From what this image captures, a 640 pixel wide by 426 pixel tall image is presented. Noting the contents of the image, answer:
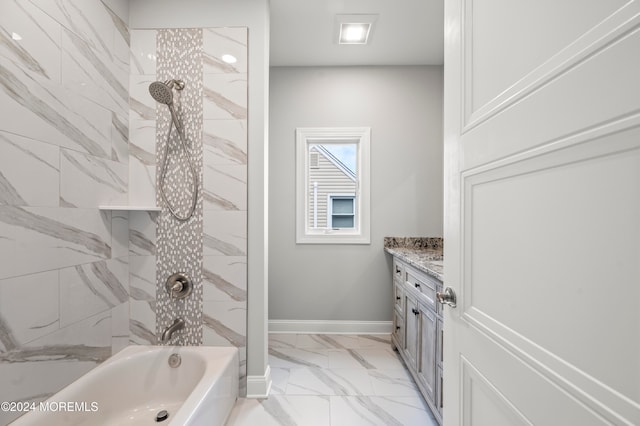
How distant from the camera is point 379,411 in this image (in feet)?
6.24

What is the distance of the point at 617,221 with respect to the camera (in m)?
0.47

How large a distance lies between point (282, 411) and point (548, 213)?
6.19ft

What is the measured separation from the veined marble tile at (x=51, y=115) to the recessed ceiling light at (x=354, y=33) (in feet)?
5.90

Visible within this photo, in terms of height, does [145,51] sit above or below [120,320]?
above

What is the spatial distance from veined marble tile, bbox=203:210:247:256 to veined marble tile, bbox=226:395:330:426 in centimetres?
94

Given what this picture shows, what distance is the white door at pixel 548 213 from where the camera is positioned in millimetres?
457

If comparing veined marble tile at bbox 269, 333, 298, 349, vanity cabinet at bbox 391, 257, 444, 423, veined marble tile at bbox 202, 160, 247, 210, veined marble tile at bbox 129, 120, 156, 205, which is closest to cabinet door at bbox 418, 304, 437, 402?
vanity cabinet at bbox 391, 257, 444, 423

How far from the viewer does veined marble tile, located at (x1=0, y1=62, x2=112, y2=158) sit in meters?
1.25

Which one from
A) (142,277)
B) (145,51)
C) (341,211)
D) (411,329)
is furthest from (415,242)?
(145,51)

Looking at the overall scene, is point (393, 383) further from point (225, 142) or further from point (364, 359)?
point (225, 142)

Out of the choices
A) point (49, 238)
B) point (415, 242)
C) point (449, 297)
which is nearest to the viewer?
point (449, 297)

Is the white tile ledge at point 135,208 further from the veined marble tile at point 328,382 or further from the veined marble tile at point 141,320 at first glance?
the veined marble tile at point 328,382

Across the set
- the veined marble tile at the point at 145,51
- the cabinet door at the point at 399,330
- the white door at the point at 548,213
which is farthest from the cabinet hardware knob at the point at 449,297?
the veined marble tile at the point at 145,51

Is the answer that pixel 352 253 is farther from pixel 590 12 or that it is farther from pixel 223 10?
pixel 590 12
